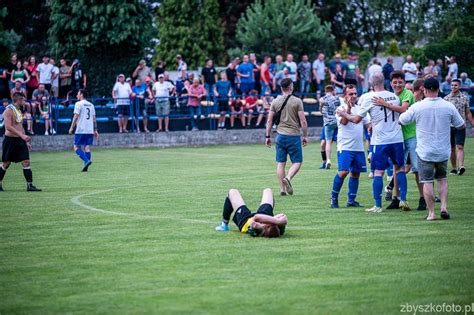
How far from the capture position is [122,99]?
105 ft

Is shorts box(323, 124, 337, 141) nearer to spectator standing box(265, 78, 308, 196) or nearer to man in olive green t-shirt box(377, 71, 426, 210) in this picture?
spectator standing box(265, 78, 308, 196)

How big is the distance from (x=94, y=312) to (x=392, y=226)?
5581 millimetres

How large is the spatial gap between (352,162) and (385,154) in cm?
A: 81

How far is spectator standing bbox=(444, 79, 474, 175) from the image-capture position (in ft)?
64.0

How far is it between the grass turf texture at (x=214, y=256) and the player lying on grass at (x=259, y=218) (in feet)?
0.55

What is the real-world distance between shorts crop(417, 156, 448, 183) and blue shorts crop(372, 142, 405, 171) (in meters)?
1.03

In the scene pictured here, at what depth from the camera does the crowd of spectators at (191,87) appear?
31688 mm

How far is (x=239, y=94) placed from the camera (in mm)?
34062

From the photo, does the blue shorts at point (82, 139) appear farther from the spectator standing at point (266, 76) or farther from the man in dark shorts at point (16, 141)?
the spectator standing at point (266, 76)

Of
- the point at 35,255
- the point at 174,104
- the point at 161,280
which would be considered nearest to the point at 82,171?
the point at 174,104

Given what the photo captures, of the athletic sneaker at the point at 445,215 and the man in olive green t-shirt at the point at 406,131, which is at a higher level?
the man in olive green t-shirt at the point at 406,131

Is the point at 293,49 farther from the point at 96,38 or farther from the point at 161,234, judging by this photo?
the point at 161,234

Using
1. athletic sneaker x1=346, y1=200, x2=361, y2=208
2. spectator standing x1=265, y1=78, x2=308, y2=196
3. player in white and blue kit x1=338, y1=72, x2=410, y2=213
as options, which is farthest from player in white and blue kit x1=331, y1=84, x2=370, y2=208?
spectator standing x1=265, y1=78, x2=308, y2=196

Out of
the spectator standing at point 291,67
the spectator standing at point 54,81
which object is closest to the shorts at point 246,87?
the spectator standing at point 291,67
